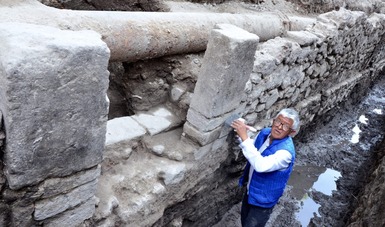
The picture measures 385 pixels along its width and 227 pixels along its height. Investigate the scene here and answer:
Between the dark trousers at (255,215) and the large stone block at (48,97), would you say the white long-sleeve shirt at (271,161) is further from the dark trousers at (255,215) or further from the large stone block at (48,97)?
the large stone block at (48,97)

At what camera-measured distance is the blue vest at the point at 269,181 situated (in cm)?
317

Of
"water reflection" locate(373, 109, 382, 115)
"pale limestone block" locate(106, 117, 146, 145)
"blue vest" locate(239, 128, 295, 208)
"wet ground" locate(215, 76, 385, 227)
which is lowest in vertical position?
"water reflection" locate(373, 109, 382, 115)

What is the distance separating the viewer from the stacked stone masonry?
5.24ft

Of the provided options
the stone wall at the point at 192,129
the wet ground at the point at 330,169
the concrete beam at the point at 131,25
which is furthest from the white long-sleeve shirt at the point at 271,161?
the wet ground at the point at 330,169

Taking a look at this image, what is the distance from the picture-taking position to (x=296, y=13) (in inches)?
317

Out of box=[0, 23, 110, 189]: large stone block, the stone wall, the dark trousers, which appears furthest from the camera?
the dark trousers

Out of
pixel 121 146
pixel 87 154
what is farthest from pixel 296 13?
pixel 87 154

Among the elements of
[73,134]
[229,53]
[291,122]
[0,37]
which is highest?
[0,37]

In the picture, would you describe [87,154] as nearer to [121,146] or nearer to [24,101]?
[24,101]

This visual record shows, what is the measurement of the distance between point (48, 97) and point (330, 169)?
5.17 metres

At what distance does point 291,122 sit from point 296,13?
18.7 feet

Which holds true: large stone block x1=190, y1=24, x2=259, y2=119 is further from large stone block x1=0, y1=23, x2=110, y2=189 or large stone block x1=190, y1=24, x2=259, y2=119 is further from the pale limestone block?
large stone block x1=0, y1=23, x2=110, y2=189

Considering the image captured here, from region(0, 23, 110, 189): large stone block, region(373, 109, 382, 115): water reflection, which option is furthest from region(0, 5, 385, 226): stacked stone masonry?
region(373, 109, 382, 115): water reflection

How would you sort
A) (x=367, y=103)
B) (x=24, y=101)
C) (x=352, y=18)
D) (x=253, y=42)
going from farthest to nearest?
(x=367, y=103), (x=352, y=18), (x=253, y=42), (x=24, y=101)
